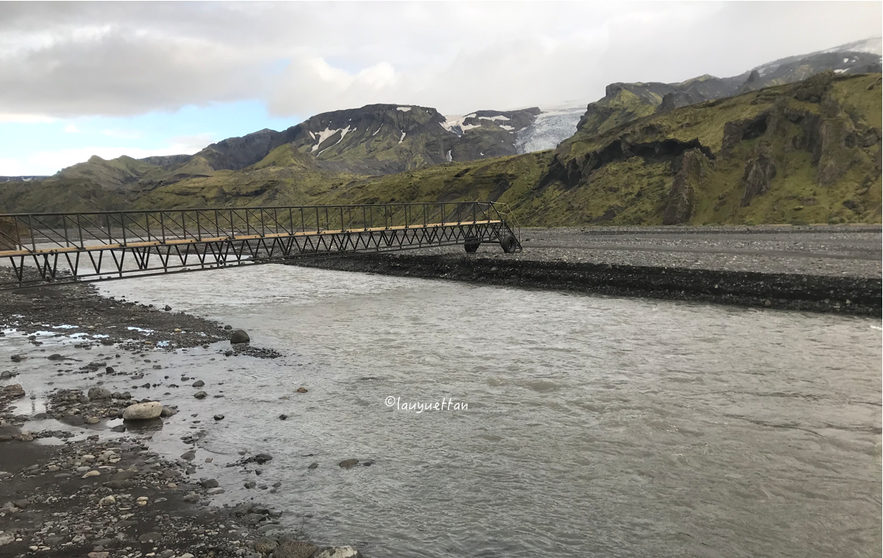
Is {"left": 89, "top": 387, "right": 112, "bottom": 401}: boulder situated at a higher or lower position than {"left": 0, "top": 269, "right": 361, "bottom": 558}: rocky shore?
higher

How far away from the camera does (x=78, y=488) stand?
991 centimetres

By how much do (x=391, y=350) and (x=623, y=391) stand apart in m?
9.27

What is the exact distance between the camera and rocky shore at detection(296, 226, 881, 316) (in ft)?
88.3

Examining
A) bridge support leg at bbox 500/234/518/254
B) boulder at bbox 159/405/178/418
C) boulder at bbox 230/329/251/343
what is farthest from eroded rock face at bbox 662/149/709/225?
boulder at bbox 159/405/178/418

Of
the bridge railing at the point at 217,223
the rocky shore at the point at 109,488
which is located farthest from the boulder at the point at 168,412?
the bridge railing at the point at 217,223

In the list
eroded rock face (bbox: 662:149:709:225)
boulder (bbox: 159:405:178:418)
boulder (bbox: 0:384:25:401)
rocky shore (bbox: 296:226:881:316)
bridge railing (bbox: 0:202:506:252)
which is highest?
eroded rock face (bbox: 662:149:709:225)

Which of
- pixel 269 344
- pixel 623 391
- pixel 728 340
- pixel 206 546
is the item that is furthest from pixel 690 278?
pixel 206 546

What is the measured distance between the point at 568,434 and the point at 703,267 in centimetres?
2333

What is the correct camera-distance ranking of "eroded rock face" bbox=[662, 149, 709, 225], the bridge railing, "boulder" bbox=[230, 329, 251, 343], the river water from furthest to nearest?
"eroded rock face" bbox=[662, 149, 709, 225]
the bridge railing
"boulder" bbox=[230, 329, 251, 343]
the river water

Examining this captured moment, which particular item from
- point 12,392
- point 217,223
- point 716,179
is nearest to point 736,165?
point 716,179

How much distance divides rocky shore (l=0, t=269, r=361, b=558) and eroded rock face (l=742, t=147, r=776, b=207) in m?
74.4

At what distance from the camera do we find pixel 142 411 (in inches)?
532

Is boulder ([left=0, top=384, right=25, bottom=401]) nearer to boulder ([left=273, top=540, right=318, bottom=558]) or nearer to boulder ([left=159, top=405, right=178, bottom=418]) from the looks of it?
boulder ([left=159, top=405, right=178, bottom=418])

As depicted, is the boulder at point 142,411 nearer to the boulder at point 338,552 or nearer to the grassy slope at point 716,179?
the boulder at point 338,552
